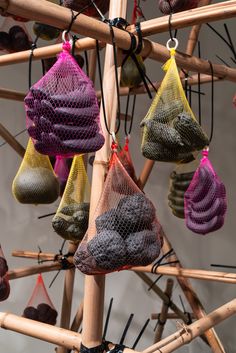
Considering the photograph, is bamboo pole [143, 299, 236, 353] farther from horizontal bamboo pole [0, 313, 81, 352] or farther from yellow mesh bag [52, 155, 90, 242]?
yellow mesh bag [52, 155, 90, 242]

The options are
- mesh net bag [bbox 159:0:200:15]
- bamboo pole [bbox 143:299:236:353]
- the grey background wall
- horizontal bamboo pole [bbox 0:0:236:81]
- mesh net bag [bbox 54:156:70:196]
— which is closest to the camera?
horizontal bamboo pole [bbox 0:0:236:81]

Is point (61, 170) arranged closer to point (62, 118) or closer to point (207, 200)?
point (207, 200)

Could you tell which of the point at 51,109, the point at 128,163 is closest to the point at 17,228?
the point at 128,163

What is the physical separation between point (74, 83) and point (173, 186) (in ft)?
2.42

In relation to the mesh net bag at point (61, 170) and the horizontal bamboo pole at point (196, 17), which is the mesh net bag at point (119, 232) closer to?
the horizontal bamboo pole at point (196, 17)

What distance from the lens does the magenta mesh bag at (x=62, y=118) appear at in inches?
26.8

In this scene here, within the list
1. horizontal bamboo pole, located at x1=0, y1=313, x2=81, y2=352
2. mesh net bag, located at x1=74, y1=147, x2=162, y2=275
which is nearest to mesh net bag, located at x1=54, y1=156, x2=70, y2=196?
horizontal bamboo pole, located at x1=0, y1=313, x2=81, y2=352

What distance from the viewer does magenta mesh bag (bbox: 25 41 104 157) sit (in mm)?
682

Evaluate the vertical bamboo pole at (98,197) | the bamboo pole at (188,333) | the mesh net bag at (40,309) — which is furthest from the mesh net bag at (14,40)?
the bamboo pole at (188,333)

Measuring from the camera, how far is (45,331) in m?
0.90

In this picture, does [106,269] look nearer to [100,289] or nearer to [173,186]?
[100,289]

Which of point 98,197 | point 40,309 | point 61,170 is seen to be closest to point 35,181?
point 61,170

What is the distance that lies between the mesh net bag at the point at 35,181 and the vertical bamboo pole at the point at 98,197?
1.19 ft

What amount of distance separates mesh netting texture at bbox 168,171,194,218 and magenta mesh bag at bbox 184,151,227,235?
6.7 inches
